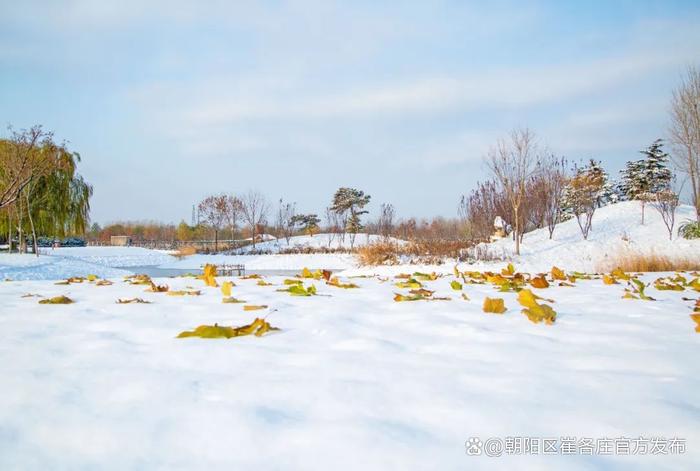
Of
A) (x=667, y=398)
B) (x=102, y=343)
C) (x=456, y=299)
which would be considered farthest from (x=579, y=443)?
(x=456, y=299)

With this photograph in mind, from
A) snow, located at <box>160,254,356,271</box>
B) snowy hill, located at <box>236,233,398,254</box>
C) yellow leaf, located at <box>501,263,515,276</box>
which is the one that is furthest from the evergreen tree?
yellow leaf, located at <box>501,263,515,276</box>

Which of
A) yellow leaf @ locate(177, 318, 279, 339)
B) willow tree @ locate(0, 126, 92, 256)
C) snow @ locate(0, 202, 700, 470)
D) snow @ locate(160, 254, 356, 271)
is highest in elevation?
willow tree @ locate(0, 126, 92, 256)

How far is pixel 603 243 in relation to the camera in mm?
17672

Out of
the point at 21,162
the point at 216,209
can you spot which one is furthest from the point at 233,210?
the point at 21,162

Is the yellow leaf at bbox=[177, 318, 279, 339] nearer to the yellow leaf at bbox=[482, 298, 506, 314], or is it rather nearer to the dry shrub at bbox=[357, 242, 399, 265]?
the yellow leaf at bbox=[482, 298, 506, 314]

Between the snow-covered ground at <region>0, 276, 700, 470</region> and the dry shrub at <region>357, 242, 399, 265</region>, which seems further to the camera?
the dry shrub at <region>357, 242, 399, 265</region>

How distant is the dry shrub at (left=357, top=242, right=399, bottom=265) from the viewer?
652 inches

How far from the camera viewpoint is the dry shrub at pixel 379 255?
16.6 meters

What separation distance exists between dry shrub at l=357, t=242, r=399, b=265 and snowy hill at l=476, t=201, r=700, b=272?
3.68m

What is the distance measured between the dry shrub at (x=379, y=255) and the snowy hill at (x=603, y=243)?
368 cm

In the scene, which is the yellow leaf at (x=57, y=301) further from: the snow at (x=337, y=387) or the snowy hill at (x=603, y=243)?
the snowy hill at (x=603, y=243)

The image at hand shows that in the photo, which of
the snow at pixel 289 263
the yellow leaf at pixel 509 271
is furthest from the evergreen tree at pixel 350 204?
the yellow leaf at pixel 509 271

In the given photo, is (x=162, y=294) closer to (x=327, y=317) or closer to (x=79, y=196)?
(x=327, y=317)

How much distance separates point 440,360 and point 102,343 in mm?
1007
